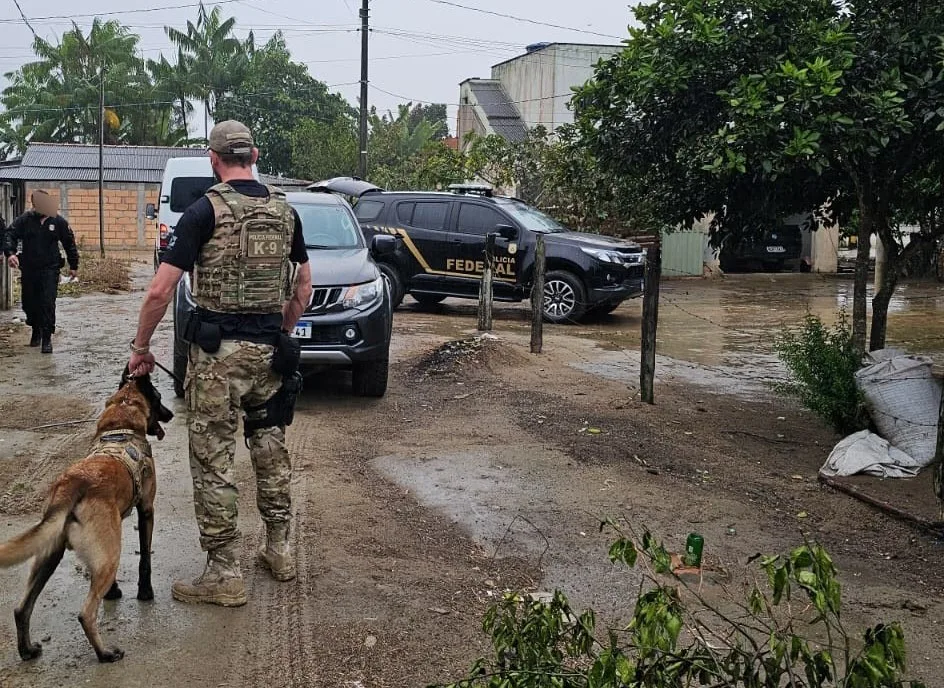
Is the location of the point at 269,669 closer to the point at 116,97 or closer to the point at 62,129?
the point at 116,97

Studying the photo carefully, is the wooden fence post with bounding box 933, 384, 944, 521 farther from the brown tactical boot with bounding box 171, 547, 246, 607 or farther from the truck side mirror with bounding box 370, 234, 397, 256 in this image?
the truck side mirror with bounding box 370, 234, 397, 256

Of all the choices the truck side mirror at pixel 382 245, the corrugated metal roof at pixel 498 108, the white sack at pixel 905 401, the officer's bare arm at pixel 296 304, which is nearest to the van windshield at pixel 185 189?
the truck side mirror at pixel 382 245

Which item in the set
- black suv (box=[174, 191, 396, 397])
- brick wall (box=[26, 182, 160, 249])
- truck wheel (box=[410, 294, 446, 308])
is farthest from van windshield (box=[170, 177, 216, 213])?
brick wall (box=[26, 182, 160, 249])

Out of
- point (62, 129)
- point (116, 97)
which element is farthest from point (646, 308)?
point (62, 129)

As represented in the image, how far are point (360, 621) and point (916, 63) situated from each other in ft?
16.3

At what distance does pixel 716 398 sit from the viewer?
9430mm

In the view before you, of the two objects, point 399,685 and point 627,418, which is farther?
point 627,418

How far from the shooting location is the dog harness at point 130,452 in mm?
3979

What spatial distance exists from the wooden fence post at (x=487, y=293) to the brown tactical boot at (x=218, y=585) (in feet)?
27.8

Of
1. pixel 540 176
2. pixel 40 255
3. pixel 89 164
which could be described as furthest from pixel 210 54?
pixel 40 255

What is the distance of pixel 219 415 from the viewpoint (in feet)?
14.1

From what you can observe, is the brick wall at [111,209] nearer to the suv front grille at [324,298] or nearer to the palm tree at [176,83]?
the palm tree at [176,83]

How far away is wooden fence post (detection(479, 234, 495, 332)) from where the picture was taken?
1252cm

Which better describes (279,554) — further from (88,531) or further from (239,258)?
(239,258)
